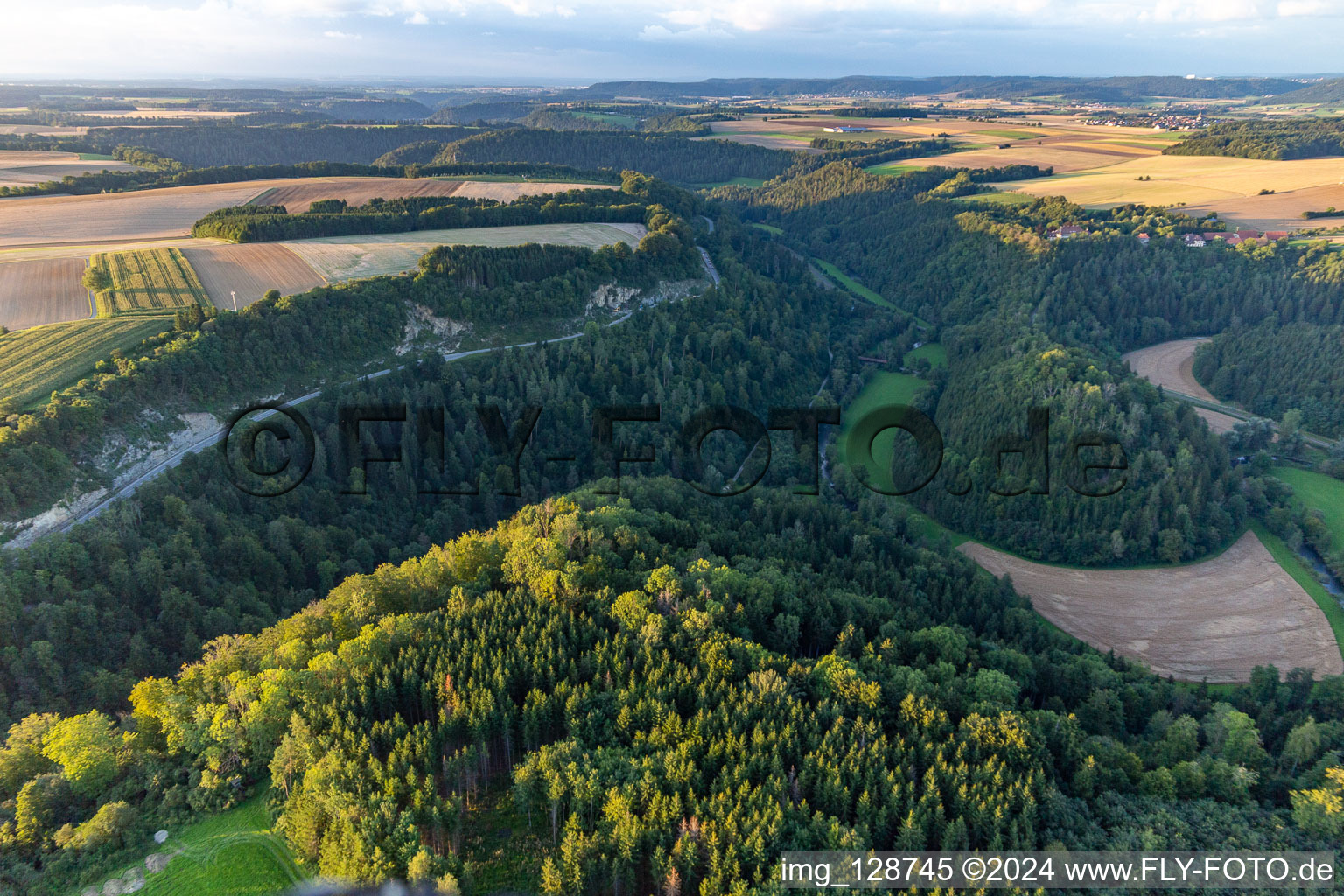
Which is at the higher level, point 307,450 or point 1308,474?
point 307,450

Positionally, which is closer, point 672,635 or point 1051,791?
point 1051,791

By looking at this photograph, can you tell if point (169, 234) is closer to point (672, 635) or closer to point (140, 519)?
point (140, 519)

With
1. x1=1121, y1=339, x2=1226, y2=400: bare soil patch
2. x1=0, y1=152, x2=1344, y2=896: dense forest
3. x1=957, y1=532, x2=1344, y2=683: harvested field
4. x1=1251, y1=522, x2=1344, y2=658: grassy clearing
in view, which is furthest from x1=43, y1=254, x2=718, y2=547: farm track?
x1=1121, y1=339, x2=1226, y2=400: bare soil patch

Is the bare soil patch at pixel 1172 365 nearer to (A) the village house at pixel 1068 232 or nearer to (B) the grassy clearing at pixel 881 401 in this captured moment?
(A) the village house at pixel 1068 232

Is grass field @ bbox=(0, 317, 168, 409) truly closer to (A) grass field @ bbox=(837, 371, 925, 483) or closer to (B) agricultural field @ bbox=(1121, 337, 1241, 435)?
(A) grass field @ bbox=(837, 371, 925, 483)

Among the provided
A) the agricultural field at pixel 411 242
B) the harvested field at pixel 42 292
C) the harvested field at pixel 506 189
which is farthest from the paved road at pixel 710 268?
the harvested field at pixel 42 292

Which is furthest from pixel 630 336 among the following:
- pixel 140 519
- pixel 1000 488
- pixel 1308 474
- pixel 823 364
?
pixel 1308 474
